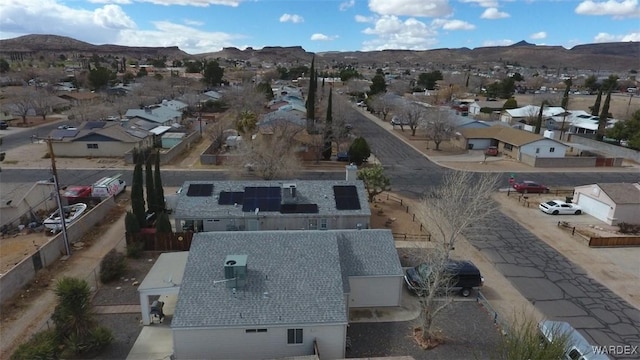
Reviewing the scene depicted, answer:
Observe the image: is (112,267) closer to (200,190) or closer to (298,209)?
(200,190)

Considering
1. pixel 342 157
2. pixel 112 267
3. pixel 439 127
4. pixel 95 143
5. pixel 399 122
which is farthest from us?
pixel 399 122

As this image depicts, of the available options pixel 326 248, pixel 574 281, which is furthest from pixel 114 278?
pixel 574 281

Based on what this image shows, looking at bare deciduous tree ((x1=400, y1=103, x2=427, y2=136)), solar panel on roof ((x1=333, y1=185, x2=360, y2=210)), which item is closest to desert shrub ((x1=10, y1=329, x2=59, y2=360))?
solar panel on roof ((x1=333, y1=185, x2=360, y2=210))

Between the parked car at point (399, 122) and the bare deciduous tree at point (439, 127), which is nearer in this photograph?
the bare deciduous tree at point (439, 127)

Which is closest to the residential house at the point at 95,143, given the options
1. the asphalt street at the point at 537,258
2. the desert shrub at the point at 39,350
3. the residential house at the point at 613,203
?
the asphalt street at the point at 537,258

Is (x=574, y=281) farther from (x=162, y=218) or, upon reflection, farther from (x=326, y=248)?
(x=162, y=218)

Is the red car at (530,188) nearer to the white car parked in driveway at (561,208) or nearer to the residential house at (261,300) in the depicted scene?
the white car parked in driveway at (561,208)

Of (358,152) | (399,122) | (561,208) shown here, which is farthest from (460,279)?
(399,122)
